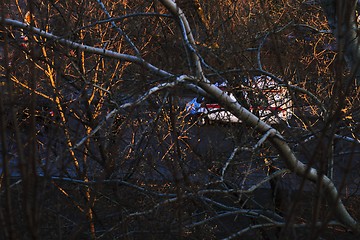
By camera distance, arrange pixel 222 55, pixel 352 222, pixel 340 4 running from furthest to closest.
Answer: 1. pixel 222 55
2. pixel 352 222
3. pixel 340 4

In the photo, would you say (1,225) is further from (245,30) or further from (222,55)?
(245,30)

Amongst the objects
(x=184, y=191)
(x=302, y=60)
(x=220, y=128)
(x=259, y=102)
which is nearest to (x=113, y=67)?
(x=220, y=128)

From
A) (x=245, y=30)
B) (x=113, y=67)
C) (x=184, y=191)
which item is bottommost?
(x=184, y=191)

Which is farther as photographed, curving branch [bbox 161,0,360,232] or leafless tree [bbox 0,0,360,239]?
curving branch [bbox 161,0,360,232]

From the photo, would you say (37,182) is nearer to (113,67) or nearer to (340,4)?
(340,4)

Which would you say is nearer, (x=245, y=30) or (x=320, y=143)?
(x=320, y=143)

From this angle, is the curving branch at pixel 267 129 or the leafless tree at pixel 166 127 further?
the curving branch at pixel 267 129

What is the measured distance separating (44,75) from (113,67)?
1046 millimetres

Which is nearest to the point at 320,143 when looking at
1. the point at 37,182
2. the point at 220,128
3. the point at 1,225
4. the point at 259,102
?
the point at 37,182

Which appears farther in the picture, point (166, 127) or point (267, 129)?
point (166, 127)

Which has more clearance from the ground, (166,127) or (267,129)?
(166,127)

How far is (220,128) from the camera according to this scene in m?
7.77

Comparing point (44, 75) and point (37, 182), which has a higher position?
point (44, 75)

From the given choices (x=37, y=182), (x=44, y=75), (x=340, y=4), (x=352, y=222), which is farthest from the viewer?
(x=44, y=75)
